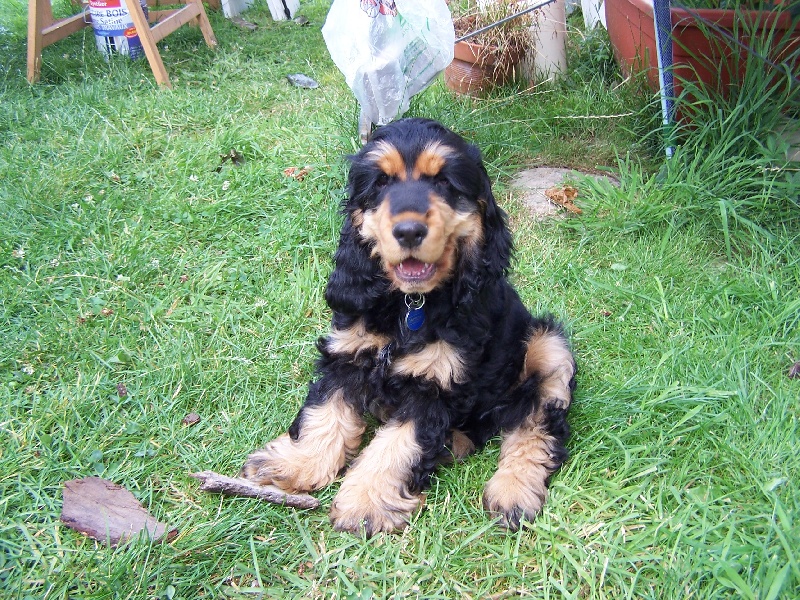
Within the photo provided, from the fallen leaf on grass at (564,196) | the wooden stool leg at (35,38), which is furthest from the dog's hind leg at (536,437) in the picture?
the wooden stool leg at (35,38)

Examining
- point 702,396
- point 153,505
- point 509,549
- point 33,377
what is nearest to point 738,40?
point 702,396

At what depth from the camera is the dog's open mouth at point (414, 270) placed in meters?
2.12

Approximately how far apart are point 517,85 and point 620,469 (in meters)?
3.74

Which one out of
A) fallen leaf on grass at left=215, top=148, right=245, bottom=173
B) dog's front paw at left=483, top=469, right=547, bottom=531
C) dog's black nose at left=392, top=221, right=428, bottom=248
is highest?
dog's black nose at left=392, top=221, right=428, bottom=248

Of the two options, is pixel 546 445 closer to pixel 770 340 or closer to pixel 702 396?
pixel 702 396

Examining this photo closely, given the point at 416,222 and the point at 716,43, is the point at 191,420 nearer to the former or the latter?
the point at 416,222

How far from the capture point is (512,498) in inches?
88.7

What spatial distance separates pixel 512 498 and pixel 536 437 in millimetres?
282

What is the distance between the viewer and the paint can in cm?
577

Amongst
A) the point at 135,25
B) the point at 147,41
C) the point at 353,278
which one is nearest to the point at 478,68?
the point at 147,41

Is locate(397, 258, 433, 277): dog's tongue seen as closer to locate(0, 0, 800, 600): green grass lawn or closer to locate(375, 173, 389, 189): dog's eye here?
locate(375, 173, 389, 189): dog's eye

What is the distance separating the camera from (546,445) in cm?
242

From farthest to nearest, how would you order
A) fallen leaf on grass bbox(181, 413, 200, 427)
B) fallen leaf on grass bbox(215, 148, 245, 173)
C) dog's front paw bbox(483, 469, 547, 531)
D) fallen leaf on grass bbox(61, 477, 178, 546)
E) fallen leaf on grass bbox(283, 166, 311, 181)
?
fallen leaf on grass bbox(215, 148, 245, 173)
fallen leaf on grass bbox(283, 166, 311, 181)
fallen leaf on grass bbox(181, 413, 200, 427)
dog's front paw bbox(483, 469, 547, 531)
fallen leaf on grass bbox(61, 477, 178, 546)

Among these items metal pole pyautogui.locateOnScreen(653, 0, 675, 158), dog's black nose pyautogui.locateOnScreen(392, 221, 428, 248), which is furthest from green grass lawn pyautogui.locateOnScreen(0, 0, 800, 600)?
dog's black nose pyautogui.locateOnScreen(392, 221, 428, 248)
